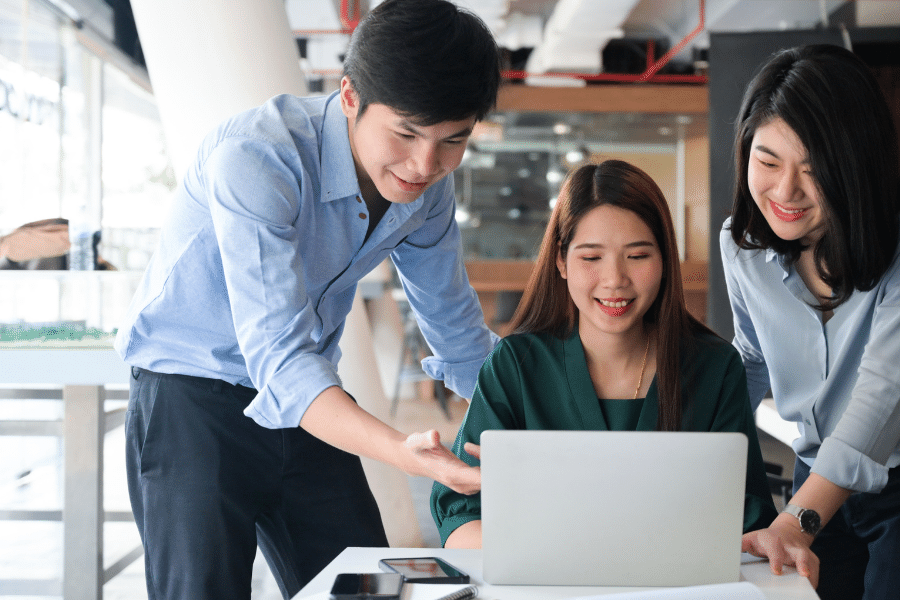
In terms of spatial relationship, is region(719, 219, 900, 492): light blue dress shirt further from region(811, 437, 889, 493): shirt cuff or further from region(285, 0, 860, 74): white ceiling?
region(285, 0, 860, 74): white ceiling

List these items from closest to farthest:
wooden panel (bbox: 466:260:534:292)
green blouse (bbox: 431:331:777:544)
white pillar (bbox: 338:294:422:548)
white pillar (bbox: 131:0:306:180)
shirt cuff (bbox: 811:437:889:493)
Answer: shirt cuff (bbox: 811:437:889:493) → green blouse (bbox: 431:331:777:544) → white pillar (bbox: 131:0:306:180) → white pillar (bbox: 338:294:422:548) → wooden panel (bbox: 466:260:534:292)

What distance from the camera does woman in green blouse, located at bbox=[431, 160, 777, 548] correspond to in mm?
1464

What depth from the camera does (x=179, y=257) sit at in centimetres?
136

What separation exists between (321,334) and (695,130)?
8.37 m

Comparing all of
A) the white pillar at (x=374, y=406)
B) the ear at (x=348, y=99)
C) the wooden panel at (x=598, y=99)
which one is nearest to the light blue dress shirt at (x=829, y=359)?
the ear at (x=348, y=99)

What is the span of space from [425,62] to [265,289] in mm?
403

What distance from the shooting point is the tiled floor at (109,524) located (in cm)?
292

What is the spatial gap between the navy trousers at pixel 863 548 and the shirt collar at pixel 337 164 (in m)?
1.04

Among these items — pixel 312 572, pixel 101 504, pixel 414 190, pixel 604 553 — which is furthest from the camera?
pixel 101 504

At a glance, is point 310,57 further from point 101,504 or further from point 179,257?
point 179,257

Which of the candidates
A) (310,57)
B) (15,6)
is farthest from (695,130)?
(15,6)

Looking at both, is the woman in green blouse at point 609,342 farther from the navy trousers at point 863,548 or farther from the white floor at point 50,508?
the white floor at point 50,508

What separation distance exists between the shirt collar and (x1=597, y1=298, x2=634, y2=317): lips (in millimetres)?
509

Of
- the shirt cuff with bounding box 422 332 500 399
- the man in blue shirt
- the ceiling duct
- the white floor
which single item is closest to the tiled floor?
the white floor
